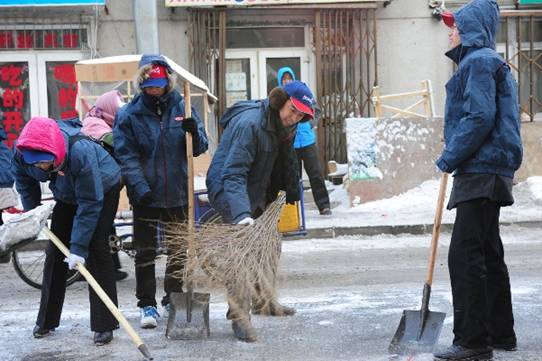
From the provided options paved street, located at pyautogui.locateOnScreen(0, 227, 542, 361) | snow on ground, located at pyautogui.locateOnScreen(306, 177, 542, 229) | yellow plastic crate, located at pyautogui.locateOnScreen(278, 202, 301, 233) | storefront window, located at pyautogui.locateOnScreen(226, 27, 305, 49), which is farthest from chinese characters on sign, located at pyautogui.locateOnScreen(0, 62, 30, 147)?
yellow plastic crate, located at pyautogui.locateOnScreen(278, 202, 301, 233)

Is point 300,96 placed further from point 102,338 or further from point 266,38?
point 266,38

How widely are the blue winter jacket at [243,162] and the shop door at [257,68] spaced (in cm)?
914

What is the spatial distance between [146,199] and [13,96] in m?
9.33

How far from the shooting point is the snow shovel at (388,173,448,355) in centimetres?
478

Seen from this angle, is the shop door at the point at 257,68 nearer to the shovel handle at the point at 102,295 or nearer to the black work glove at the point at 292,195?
the black work glove at the point at 292,195

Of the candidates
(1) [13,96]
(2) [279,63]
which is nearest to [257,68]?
(2) [279,63]

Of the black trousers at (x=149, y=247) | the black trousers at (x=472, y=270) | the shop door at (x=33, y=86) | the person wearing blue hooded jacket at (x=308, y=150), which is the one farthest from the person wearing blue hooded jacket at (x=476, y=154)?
the shop door at (x=33, y=86)

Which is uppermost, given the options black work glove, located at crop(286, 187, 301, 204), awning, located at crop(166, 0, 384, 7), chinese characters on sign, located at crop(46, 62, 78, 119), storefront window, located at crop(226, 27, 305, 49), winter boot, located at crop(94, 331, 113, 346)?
awning, located at crop(166, 0, 384, 7)

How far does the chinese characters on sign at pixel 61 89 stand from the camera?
46.0 feet

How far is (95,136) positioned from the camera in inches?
254

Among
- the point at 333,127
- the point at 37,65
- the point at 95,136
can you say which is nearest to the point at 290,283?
the point at 95,136

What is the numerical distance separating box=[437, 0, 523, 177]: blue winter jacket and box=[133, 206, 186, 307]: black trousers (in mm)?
2030

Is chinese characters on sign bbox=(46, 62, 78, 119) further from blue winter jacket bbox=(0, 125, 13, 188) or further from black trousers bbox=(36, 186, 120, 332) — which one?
black trousers bbox=(36, 186, 120, 332)

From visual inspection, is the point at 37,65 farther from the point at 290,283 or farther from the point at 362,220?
the point at 290,283
